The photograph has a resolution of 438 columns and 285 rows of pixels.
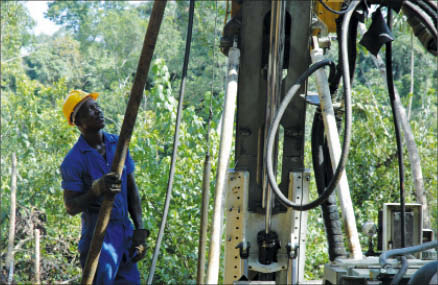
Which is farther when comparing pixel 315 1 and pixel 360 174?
pixel 360 174

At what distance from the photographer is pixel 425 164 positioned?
10.4m

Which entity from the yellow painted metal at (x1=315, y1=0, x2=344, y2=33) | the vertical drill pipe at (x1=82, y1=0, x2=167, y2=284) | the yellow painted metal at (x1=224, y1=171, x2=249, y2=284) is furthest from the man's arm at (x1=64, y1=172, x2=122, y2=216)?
the yellow painted metal at (x1=315, y1=0, x2=344, y2=33)

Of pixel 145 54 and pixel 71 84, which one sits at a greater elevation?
pixel 71 84

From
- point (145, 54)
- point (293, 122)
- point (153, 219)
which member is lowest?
point (153, 219)

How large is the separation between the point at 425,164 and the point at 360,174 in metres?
1.22

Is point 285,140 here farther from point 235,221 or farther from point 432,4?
point 432,4

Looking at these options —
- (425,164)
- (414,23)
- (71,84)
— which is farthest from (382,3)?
(71,84)

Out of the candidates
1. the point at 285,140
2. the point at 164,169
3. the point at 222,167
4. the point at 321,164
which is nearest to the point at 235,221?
the point at 222,167

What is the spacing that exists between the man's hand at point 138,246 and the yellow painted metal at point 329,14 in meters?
1.89

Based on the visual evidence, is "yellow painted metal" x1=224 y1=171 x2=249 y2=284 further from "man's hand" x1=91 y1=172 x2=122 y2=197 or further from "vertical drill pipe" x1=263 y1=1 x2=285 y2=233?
"man's hand" x1=91 y1=172 x2=122 y2=197

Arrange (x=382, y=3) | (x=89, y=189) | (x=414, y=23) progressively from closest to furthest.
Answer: (x=414, y=23)
(x=382, y=3)
(x=89, y=189)

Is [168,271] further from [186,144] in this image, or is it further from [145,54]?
[145,54]

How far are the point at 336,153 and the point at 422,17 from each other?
2.46 ft

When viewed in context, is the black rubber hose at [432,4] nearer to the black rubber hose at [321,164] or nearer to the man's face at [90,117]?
the black rubber hose at [321,164]
